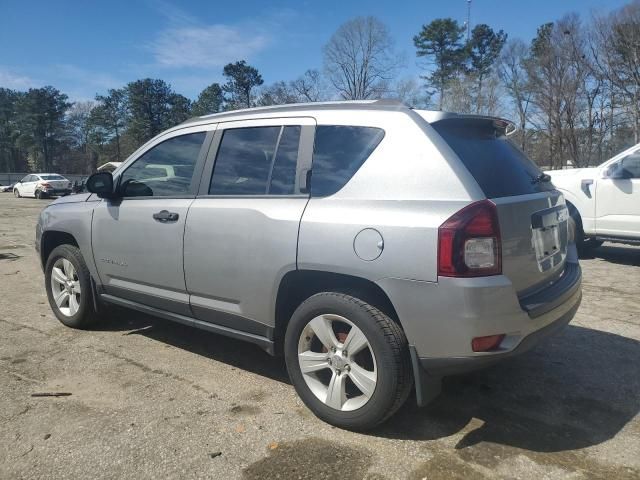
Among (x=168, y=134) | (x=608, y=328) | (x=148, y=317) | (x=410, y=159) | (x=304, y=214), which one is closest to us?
(x=410, y=159)

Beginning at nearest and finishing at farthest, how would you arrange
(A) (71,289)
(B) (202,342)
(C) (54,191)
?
(B) (202,342) < (A) (71,289) < (C) (54,191)

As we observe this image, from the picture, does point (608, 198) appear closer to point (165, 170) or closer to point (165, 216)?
point (165, 170)

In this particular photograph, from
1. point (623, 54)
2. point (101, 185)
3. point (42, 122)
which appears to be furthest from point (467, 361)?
point (42, 122)

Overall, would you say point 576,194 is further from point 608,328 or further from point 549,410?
point 549,410

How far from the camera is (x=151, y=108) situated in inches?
2896

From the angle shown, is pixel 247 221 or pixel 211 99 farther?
pixel 211 99

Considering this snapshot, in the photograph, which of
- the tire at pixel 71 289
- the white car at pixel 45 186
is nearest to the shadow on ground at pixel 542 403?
the tire at pixel 71 289

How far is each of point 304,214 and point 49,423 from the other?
195 centimetres

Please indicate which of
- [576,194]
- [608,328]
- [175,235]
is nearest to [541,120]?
[576,194]

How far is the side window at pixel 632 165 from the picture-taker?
24.6ft

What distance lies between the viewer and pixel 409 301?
2551 millimetres

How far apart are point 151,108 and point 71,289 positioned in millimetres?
75058

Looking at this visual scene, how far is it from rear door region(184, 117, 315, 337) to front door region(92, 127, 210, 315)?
0.15 meters

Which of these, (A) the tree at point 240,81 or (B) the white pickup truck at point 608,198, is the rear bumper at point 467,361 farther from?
(A) the tree at point 240,81
